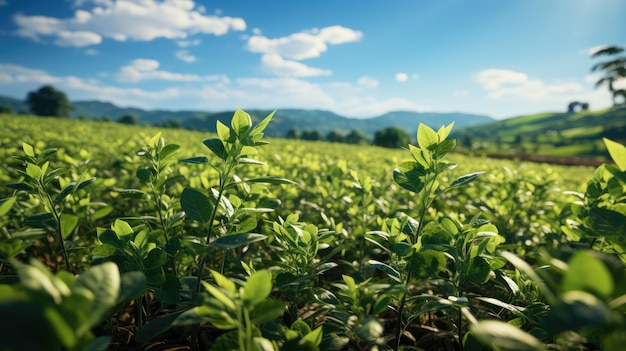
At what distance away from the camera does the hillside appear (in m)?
84.7

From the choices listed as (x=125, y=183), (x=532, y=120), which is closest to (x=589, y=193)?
(x=125, y=183)

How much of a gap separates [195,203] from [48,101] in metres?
114

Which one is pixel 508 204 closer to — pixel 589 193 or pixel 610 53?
pixel 589 193

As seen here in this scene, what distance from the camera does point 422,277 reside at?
3.92 ft

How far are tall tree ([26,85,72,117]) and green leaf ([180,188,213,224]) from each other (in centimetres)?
10964

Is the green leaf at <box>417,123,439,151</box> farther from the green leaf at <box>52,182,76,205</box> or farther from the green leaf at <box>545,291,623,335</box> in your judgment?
the green leaf at <box>52,182,76,205</box>

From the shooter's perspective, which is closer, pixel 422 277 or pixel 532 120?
pixel 422 277

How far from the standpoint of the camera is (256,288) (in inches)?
31.3

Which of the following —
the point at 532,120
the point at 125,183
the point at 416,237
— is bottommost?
the point at 125,183

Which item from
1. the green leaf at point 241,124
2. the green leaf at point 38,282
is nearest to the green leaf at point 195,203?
the green leaf at point 241,124

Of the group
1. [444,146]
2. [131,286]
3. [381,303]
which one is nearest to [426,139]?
[444,146]

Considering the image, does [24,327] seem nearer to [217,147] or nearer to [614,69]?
[217,147]

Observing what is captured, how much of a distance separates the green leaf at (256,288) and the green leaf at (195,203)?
0.53 meters

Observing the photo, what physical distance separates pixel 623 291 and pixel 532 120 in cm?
19388
